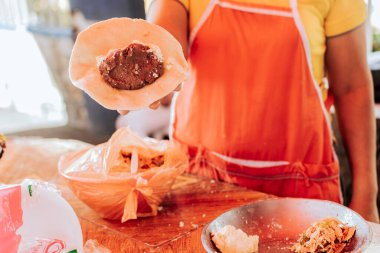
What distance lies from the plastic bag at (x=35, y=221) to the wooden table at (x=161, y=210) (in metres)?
0.21

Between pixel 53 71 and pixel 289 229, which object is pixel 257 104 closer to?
pixel 289 229

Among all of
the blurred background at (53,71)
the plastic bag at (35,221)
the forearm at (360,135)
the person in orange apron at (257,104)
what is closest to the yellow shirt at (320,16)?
the person in orange apron at (257,104)

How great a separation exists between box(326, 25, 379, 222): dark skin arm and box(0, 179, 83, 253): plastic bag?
100 cm

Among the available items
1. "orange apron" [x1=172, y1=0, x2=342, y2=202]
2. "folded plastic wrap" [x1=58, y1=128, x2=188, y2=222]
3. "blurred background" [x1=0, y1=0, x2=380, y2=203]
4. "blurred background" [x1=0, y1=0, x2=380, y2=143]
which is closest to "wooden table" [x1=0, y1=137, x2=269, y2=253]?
"folded plastic wrap" [x1=58, y1=128, x2=188, y2=222]

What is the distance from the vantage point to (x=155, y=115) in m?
3.34

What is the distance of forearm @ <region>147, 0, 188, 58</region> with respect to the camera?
1.51m

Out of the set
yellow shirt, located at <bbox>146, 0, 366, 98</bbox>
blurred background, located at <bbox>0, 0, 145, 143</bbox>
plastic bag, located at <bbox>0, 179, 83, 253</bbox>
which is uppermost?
yellow shirt, located at <bbox>146, 0, 366, 98</bbox>

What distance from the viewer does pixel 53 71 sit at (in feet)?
14.7

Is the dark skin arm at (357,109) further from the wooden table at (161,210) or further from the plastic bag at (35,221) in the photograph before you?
the plastic bag at (35,221)

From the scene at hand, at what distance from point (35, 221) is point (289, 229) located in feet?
1.76

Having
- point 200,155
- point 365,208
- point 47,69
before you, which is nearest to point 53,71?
point 47,69

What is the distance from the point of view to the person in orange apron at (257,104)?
4.94ft

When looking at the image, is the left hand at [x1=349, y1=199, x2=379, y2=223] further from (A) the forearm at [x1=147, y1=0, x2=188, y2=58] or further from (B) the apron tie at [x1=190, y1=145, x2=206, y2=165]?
(A) the forearm at [x1=147, y1=0, x2=188, y2=58]

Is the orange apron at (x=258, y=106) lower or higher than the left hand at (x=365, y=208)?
higher
